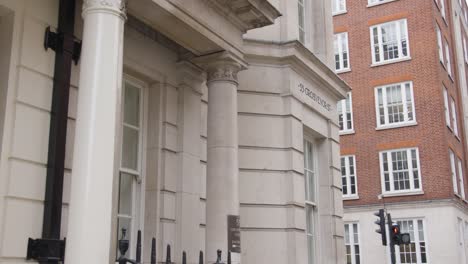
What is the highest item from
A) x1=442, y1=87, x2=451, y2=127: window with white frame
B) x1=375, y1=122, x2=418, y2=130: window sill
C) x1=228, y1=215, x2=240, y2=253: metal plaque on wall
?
x1=442, y1=87, x2=451, y2=127: window with white frame

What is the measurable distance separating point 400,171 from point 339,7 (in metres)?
10.5

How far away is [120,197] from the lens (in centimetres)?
837

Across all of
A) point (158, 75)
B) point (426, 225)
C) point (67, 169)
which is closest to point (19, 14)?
point (67, 169)

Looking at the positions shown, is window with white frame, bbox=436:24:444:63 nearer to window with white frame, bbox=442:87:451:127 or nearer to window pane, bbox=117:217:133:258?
window with white frame, bbox=442:87:451:127

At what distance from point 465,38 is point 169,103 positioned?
37484mm

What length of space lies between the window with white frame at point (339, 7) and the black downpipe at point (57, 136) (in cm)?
2844

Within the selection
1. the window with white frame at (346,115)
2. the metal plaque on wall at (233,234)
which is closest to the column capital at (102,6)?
the metal plaque on wall at (233,234)

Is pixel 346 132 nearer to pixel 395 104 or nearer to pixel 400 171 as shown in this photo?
pixel 395 104

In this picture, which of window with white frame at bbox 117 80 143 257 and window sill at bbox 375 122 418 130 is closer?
window with white frame at bbox 117 80 143 257

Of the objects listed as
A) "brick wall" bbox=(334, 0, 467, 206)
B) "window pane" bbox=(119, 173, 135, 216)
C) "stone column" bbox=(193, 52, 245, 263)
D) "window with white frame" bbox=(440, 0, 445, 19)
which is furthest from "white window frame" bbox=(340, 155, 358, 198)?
"window pane" bbox=(119, 173, 135, 216)

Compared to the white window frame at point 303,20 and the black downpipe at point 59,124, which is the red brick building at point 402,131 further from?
the black downpipe at point 59,124

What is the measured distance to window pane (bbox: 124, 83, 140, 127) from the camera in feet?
28.7

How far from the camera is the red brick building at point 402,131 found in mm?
28750

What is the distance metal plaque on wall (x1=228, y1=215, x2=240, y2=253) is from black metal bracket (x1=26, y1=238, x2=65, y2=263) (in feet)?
9.00
